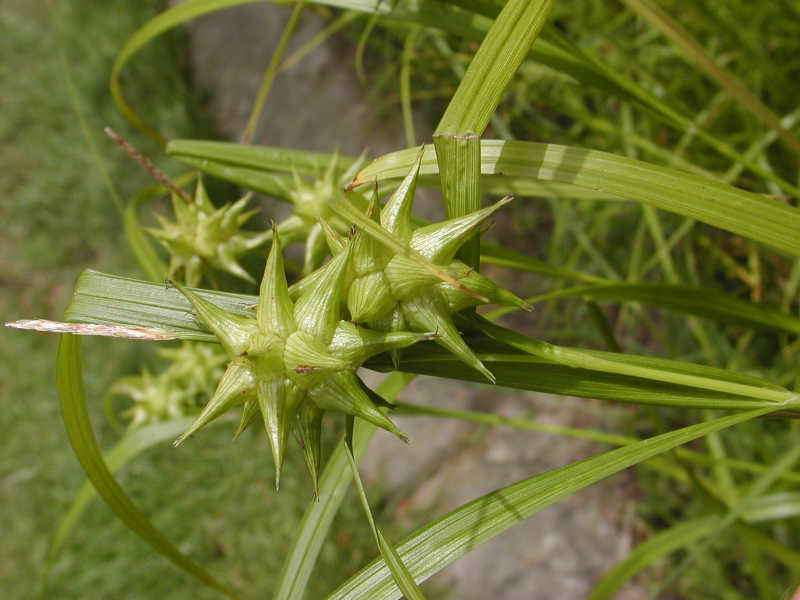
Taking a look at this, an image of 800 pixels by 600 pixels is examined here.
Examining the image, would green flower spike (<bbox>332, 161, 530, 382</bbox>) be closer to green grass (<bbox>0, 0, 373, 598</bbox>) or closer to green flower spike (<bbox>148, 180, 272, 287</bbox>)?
green flower spike (<bbox>148, 180, 272, 287</bbox>)

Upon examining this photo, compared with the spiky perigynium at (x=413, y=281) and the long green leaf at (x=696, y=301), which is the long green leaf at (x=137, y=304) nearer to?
the spiky perigynium at (x=413, y=281)

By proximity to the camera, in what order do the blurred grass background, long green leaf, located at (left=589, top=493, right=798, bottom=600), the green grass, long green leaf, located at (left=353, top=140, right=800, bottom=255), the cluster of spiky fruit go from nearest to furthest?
the cluster of spiky fruit
long green leaf, located at (left=353, top=140, right=800, bottom=255)
long green leaf, located at (left=589, top=493, right=798, bottom=600)
the blurred grass background
the green grass

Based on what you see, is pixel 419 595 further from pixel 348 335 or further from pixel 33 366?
pixel 33 366

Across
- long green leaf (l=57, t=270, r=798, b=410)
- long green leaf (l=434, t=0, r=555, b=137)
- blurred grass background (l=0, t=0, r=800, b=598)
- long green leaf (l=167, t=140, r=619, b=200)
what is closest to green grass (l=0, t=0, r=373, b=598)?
blurred grass background (l=0, t=0, r=800, b=598)

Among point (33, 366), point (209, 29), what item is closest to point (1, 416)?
point (33, 366)

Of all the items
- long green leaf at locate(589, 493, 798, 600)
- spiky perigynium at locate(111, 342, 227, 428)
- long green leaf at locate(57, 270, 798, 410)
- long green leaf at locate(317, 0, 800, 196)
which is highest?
spiky perigynium at locate(111, 342, 227, 428)


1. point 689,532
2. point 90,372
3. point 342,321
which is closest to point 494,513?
point 342,321

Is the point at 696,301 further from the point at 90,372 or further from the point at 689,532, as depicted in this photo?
the point at 90,372
